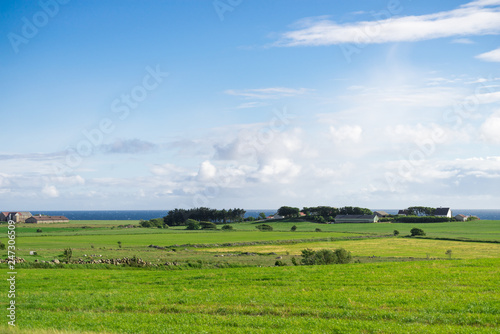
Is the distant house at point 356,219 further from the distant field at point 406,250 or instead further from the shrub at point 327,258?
the shrub at point 327,258

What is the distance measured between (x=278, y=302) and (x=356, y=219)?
17456 cm

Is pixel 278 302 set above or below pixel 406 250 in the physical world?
above

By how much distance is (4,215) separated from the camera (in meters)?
186

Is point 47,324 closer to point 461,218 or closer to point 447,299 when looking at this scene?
point 447,299

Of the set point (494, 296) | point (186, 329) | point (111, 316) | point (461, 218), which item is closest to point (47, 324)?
point (111, 316)

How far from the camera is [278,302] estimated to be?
703 inches

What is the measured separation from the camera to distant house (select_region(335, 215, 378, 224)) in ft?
601

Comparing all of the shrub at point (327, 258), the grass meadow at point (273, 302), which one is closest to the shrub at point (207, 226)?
the shrub at point (327, 258)

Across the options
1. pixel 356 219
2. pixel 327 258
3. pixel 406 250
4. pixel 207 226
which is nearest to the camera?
pixel 327 258

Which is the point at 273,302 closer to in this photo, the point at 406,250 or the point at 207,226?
the point at 406,250

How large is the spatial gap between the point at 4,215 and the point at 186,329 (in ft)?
664

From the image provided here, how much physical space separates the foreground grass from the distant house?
159807 millimetres

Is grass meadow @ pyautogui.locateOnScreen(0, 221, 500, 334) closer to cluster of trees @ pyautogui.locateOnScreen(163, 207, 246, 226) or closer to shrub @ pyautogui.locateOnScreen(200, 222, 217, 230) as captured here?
shrub @ pyautogui.locateOnScreen(200, 222, 217, 230)

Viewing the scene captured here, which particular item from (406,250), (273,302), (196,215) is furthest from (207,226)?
(273,302)
